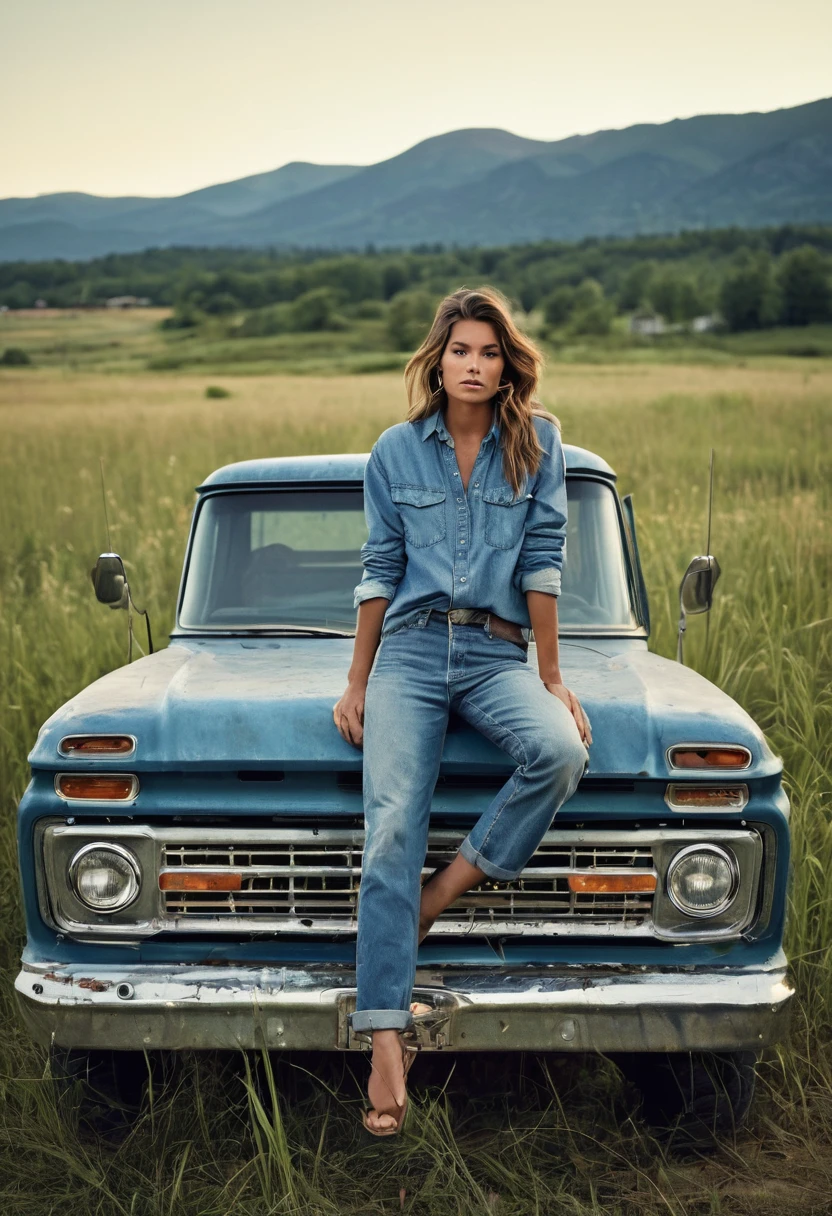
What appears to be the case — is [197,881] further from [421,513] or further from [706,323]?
[706,323]

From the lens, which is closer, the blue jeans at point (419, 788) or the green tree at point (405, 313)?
the blue jeans at point (419, 788)

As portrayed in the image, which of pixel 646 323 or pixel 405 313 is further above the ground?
pixel 405 313

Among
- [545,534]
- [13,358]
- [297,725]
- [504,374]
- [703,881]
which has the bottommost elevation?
[13,358]

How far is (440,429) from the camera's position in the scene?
3.27m

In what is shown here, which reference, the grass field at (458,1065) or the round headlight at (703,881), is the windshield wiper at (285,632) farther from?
A: the round headlight at (703,881)

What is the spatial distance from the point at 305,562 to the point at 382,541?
1.29 metres

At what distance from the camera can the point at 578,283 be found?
6825cm

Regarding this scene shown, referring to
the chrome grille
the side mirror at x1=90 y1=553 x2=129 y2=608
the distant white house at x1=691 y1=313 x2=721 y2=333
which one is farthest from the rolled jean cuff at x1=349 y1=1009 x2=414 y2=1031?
the distant white house at x1=691 y1=313 x2=721 y2=333

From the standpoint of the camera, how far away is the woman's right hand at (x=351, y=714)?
301 cm

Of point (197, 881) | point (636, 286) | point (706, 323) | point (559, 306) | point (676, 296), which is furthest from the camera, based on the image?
point (636, 286)

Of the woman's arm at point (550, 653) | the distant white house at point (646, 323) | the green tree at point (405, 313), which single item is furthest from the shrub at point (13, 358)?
the distant white house at point (646, 323)

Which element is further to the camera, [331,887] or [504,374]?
[504,374]

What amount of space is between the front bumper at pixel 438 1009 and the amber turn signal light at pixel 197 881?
172 mm

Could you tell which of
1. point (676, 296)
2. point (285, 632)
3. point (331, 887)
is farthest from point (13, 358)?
point (676, 296)
